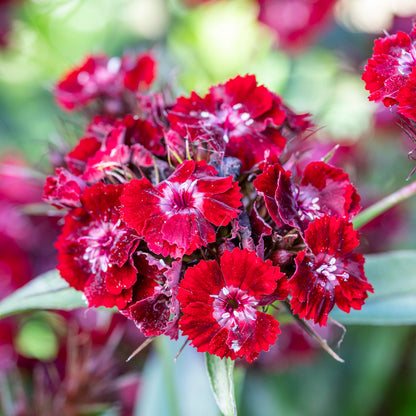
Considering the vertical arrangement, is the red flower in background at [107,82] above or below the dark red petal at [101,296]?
above

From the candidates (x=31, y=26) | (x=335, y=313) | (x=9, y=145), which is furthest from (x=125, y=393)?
(x=31, y=26)

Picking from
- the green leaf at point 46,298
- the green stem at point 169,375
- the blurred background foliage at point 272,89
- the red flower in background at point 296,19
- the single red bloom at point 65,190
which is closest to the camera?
the single red bloom at point 65,190

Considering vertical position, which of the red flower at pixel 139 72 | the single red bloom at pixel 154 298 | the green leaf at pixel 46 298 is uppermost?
the red flower at pixel 139 72

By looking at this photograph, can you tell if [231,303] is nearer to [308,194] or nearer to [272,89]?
[308,194]

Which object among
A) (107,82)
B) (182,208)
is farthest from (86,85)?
(182,208)

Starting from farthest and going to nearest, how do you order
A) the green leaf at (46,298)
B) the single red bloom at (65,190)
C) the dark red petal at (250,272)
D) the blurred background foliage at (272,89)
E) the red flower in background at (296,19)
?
the red flower in background at (296,19), the blurred background foliage at (272,89), the green leaf at (46,298), the single red bloom at (65,190), the dark red petal at (250,272)

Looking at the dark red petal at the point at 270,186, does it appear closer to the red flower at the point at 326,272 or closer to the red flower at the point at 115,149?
the red flower at the point at 326,272

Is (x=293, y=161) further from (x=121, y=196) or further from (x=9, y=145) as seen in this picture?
(x=9, y=145)

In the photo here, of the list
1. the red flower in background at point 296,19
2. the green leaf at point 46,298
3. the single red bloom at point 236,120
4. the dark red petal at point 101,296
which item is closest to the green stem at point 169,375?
the green leaf at point 46,298
